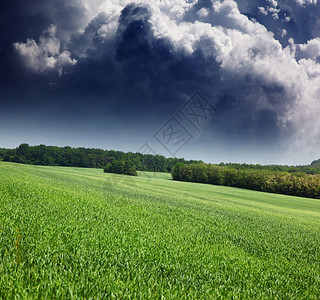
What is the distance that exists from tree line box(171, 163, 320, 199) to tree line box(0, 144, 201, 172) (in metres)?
30.2

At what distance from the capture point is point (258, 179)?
77.4 m

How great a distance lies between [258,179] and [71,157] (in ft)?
334

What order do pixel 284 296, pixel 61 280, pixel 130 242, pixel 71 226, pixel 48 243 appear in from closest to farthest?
pixel 61 280 → pixel 284 296 → pixel 48 243 → pixel 130 242 → pixel 71 226

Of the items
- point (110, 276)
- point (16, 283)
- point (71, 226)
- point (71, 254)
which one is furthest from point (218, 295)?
point (71, 226)

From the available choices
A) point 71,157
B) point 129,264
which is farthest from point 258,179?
point 71,157

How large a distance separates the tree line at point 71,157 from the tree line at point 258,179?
30175 mm

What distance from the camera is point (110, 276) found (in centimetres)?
292

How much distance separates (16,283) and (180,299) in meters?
2.27

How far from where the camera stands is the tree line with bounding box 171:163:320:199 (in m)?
65.7

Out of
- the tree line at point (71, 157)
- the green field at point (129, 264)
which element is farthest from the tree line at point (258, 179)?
the green field at point (129, 264)

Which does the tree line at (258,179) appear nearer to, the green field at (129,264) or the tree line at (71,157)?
the tree line at (71,157)

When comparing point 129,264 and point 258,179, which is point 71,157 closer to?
point 258,179

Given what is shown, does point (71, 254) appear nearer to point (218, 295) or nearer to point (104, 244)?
point (104, 244)

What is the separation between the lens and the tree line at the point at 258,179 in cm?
6570
